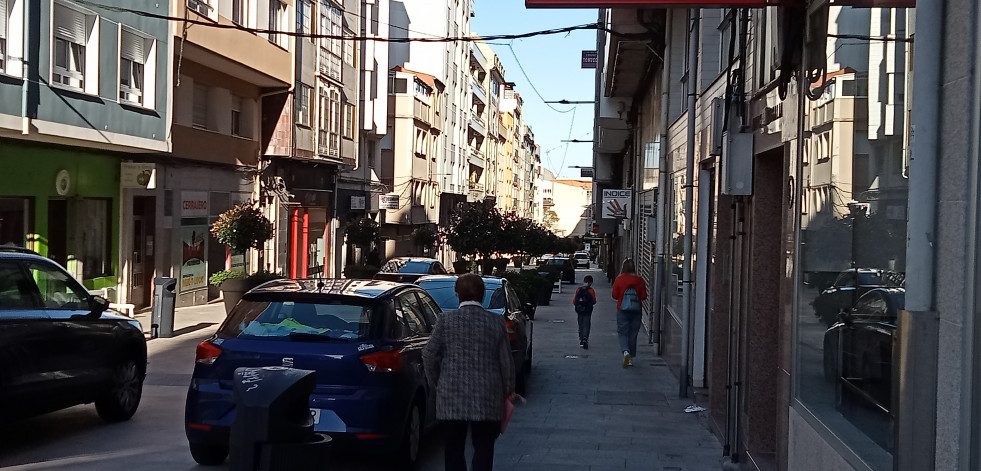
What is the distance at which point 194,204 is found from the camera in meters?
27.5

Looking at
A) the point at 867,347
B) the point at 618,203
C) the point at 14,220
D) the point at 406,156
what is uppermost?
the point at 406,156

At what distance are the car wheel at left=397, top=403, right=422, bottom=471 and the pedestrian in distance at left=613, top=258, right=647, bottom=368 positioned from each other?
893 cm

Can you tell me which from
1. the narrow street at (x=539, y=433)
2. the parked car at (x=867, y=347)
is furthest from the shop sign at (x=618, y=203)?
the parked car at (x=867, y=347)

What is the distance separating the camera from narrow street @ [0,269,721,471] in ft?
29.5

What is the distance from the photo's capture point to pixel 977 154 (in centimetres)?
374

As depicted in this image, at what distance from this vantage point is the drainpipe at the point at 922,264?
402 centimetres

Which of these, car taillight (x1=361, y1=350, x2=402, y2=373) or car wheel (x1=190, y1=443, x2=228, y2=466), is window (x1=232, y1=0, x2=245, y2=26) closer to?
car wheel (x1=190, y1=443, x2=228, y2=466)

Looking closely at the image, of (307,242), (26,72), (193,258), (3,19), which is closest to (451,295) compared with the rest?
(26,72)

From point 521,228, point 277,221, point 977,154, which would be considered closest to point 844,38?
point 977,154

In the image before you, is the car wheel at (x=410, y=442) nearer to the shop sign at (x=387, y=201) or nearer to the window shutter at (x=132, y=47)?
the window shutter at (x=132, y=47)

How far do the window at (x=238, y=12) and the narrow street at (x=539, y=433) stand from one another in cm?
1392

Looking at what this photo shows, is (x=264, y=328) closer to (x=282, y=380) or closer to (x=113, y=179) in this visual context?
(x=282, y=380)

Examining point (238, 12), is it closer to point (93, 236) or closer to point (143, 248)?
point (143, 248)

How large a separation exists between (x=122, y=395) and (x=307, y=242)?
29411 mm
